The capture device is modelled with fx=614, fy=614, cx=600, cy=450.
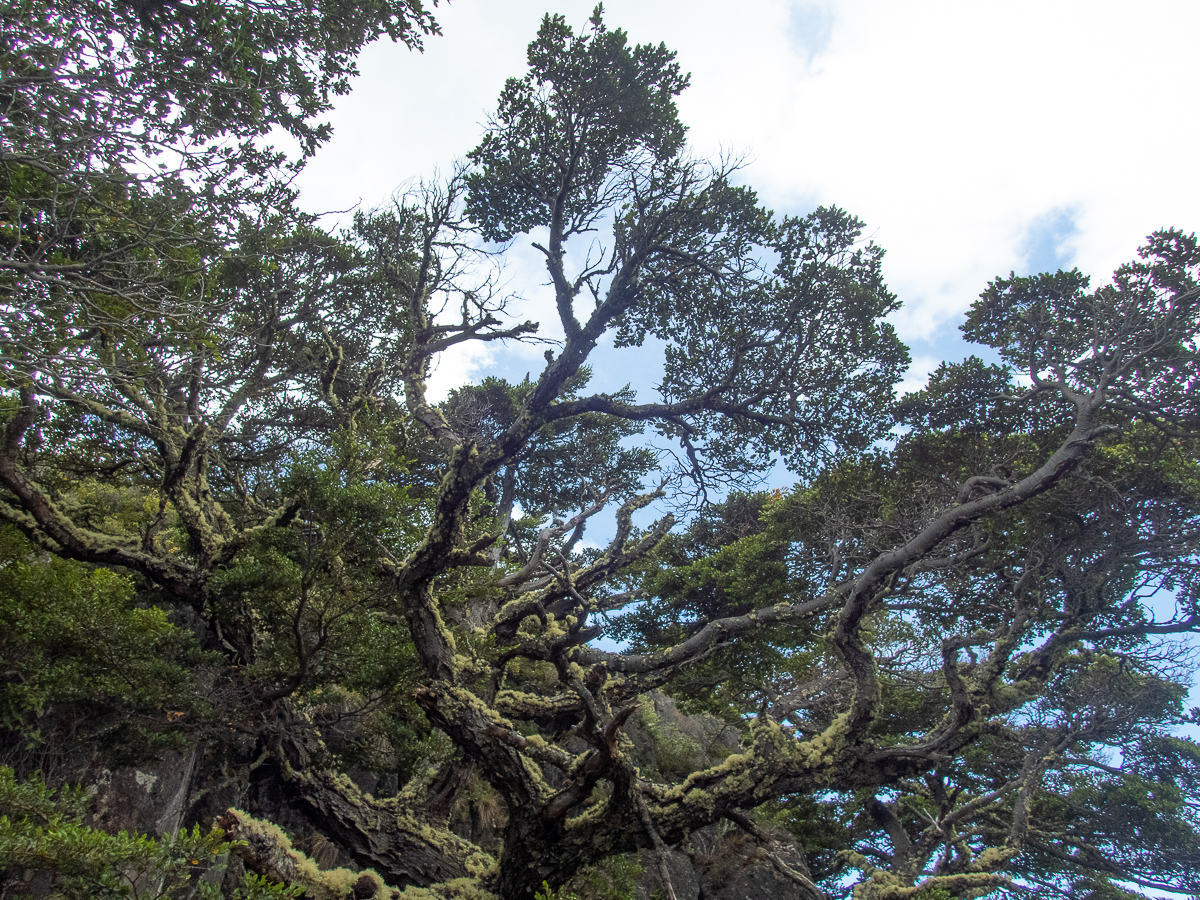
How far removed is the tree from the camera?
23.6ft

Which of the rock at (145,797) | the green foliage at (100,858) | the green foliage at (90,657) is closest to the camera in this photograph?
the green foliage at (100,858)

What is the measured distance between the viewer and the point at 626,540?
10844 millimetres

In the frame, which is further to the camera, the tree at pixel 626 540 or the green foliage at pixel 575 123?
the green foliage at pixel 575 123

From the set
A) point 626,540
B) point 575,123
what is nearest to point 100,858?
point 626,540

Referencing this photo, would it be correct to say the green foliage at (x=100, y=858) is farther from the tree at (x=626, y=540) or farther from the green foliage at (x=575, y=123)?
the green foliage at (x=575, y=123)

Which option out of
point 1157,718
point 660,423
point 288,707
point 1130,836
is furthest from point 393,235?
point 1130,836

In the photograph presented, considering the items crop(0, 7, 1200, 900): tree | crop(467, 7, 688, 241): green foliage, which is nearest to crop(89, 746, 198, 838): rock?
crop(0, 7, 1200, 900): tree

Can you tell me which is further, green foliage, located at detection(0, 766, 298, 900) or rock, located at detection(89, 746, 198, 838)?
rock, located at detection(89, 746, 198, 838)

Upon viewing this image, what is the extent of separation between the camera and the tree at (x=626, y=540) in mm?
7195

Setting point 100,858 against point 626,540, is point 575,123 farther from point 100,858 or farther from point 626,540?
point 100,858

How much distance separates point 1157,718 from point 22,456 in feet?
65.9

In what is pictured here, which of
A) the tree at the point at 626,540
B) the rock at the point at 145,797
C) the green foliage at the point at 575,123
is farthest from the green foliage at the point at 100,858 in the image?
the green foliage at the point at 575,123

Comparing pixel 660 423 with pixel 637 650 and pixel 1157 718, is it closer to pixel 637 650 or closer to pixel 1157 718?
pixel 637 650

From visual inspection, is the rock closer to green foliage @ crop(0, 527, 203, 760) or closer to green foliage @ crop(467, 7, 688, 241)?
green foliage @ crop(0, 527, 203, 760)
